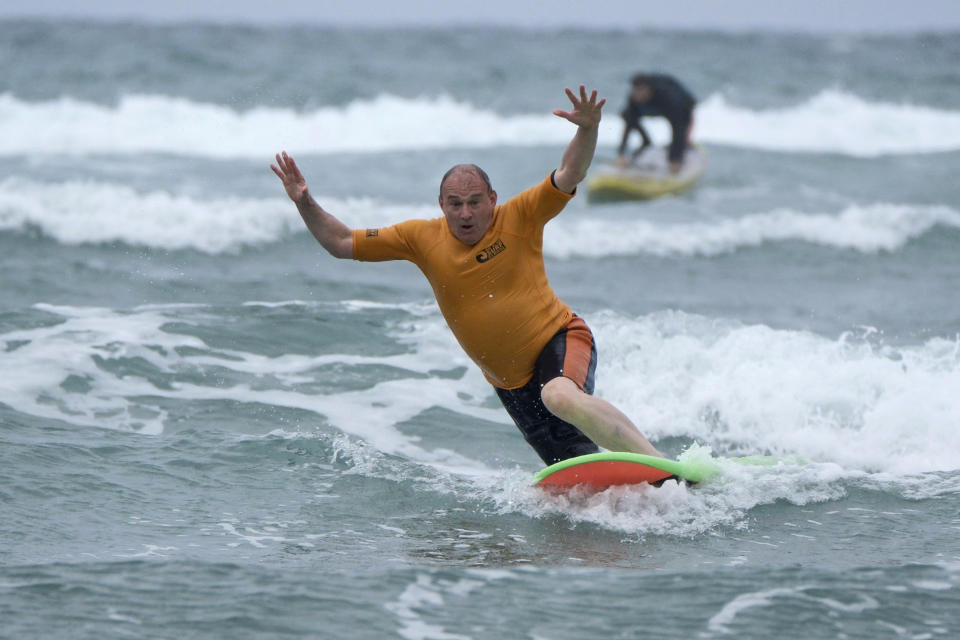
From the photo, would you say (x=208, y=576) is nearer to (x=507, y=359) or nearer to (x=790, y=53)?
(x=507, y=359)

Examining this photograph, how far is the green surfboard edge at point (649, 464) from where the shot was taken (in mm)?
5629

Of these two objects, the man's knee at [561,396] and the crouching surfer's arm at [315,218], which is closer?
the man's knee at [561,396]

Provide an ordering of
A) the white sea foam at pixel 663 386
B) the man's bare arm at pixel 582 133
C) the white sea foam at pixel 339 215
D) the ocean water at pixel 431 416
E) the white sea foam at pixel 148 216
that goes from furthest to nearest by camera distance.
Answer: the white sea foam at pixel 339 215 < the white sea foam at pixel 148 216 < the white sea foam at pixel 663 386 < the man's bare arm at pixel 582 133 < the ocean water at pixel 431 416

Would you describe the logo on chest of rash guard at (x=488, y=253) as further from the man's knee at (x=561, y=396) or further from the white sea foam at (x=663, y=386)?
the white sea foam at (x=663, y=386)

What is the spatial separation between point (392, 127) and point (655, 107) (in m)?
10.3

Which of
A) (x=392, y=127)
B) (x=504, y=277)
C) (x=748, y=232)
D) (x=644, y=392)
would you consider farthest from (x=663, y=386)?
(x=392, y=127)

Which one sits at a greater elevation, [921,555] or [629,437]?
[629,437]

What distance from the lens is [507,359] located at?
5.96 m

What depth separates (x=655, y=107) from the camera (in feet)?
62.6

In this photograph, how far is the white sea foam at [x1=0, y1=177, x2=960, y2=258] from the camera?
13688 mm

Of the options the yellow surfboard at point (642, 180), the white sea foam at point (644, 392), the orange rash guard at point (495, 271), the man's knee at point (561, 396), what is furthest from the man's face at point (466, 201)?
the yellow surfboard at point (642, 180)

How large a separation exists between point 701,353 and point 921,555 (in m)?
3.76

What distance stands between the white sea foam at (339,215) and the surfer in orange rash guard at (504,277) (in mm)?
7787

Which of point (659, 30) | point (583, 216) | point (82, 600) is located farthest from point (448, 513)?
point (659, 30)
